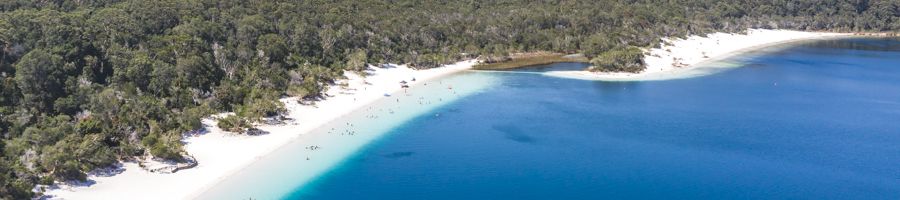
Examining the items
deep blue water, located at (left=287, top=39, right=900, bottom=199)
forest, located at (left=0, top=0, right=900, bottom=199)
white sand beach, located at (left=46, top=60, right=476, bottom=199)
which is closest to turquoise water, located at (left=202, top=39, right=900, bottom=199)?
deep blue water, located at (left=287, top=39, right=900, bottom=199)

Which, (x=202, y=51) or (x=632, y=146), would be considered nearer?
(x=632, y=146)

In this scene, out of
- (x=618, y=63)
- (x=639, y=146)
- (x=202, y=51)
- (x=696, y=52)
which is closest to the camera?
(x=639, y=146)

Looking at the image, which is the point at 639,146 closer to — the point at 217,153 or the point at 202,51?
the point at 217,153

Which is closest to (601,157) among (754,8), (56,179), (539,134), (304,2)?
(539,134)

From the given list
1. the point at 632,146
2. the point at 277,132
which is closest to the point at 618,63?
the point at 632,146

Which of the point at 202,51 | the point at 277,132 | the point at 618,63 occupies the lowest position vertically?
the point at 277,132

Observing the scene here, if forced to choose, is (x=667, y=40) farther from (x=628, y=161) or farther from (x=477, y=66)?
(x=628, y=161)

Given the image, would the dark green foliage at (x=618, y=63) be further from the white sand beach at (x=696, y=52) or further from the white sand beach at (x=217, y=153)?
the white sand beach at (x=217, y=153)

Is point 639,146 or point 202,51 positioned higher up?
point 202,51

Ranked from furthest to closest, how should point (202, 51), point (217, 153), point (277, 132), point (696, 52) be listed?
1. point (696, 52)
2. point (202, 51)
3. point (277, 132)
4. point (217, 153)

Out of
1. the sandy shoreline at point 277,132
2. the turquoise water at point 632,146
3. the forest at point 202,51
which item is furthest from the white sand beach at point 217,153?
the turquoise water at point 632,146
